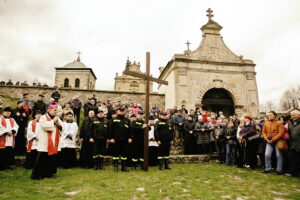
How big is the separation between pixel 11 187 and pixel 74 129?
3.11m

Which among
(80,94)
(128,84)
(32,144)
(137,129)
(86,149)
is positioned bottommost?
(86,149)

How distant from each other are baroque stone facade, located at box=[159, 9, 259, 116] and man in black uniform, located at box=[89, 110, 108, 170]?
10.4 m

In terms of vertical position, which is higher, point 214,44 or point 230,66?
point 214,44

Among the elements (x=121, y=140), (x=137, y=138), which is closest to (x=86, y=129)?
(x=121, y=140)

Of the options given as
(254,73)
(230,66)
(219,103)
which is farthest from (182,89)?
(254,73)

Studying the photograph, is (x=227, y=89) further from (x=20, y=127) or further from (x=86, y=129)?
(x=20, y=127)

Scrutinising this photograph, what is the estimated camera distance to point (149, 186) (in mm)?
4836

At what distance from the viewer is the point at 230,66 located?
18.5 metres

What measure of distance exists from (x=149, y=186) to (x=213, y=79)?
14.9 metres

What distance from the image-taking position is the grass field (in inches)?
164

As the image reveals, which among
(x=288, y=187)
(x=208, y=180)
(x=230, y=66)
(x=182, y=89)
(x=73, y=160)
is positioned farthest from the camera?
(x=230, y=66)

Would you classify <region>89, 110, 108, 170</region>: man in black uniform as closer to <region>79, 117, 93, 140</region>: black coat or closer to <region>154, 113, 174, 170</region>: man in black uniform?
<region>79, 117, 93, 140</region>: black coat

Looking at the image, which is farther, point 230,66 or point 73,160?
point 230,66

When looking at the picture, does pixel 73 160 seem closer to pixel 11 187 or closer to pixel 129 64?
pixel 11 187
